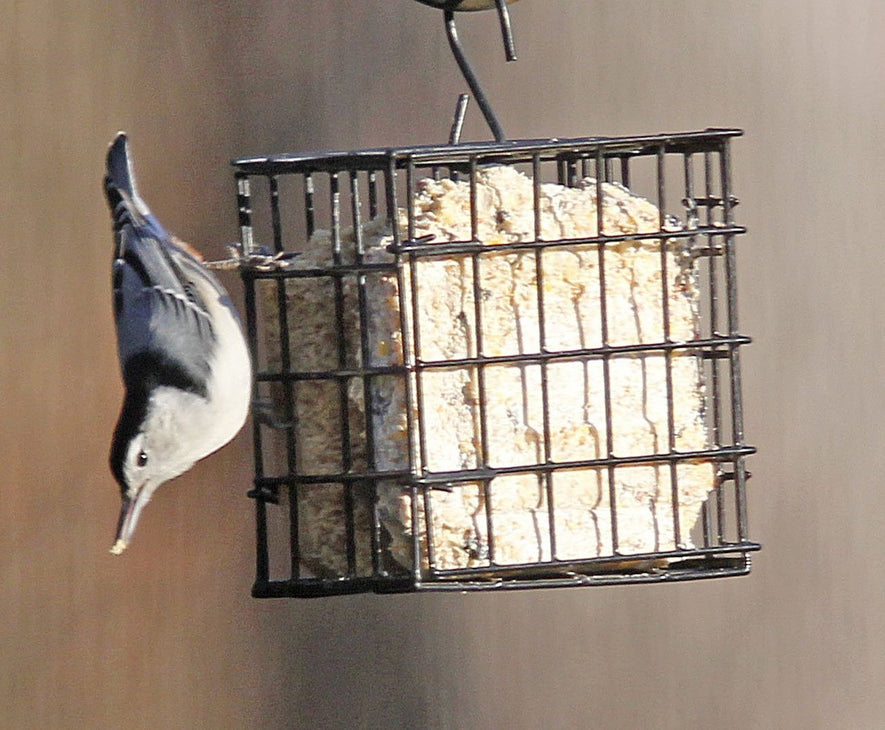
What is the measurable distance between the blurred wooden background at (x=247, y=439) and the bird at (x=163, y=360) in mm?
803

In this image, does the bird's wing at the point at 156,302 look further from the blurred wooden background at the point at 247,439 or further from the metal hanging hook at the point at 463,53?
the blurred wooden background at the point at 247,439

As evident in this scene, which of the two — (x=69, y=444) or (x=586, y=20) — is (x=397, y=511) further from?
(x=586, y=20)

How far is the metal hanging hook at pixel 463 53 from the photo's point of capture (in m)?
1.56

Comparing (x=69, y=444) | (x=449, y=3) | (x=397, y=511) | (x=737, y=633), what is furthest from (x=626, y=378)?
(x=737, y=633)

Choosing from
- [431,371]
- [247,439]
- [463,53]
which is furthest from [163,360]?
[247,439]

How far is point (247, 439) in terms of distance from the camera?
3.04 m

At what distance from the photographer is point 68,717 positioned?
9.42 feet

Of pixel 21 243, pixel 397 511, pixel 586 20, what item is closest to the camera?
pixel 397 511

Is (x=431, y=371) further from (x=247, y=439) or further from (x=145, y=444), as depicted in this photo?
(x=247, y=439)

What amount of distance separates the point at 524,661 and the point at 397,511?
1643 millimetres

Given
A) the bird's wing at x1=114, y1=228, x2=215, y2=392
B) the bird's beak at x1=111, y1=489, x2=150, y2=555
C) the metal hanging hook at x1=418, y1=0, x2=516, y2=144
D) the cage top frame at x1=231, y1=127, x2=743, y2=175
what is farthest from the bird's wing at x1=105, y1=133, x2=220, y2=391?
the metal hanging hook at x1=418, y1=0, x2=516, y2=144

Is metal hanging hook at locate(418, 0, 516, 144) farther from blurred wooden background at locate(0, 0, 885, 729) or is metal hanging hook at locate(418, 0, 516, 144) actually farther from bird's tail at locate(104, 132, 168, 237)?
blurred wooden background at locate(0, 0, 885, 729)

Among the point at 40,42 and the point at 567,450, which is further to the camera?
the point at 40,42

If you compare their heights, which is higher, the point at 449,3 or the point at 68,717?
the point at 449,3
